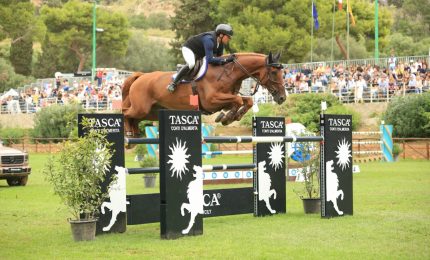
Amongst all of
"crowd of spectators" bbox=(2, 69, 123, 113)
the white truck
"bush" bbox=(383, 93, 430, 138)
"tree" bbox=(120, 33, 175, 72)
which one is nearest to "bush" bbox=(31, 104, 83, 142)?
"crowd of spectators" bbox=(2, 69, 123, 113)

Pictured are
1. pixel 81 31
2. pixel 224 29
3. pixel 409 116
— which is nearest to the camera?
pixel 224 29

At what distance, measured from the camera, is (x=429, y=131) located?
103 feet

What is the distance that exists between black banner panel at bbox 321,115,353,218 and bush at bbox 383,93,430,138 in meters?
19.3

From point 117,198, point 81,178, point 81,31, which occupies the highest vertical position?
point 81,31

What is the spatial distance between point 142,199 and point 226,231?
4.14 feet

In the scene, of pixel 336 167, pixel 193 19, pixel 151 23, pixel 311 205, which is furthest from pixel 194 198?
pixel 151 23

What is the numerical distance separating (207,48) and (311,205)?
128 inches

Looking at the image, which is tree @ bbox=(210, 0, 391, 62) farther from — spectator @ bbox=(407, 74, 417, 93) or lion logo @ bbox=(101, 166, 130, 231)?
lion logo @ bbox=(101, 166, 130, 231)

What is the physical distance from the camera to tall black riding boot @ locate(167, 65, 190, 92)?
13.6 m

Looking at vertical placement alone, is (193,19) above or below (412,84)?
above

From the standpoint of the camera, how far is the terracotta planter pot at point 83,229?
31.6 ft

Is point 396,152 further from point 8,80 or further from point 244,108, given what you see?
point 8,80

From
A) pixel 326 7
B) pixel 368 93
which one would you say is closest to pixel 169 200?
pixel 368 93

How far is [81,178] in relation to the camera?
959 cm
